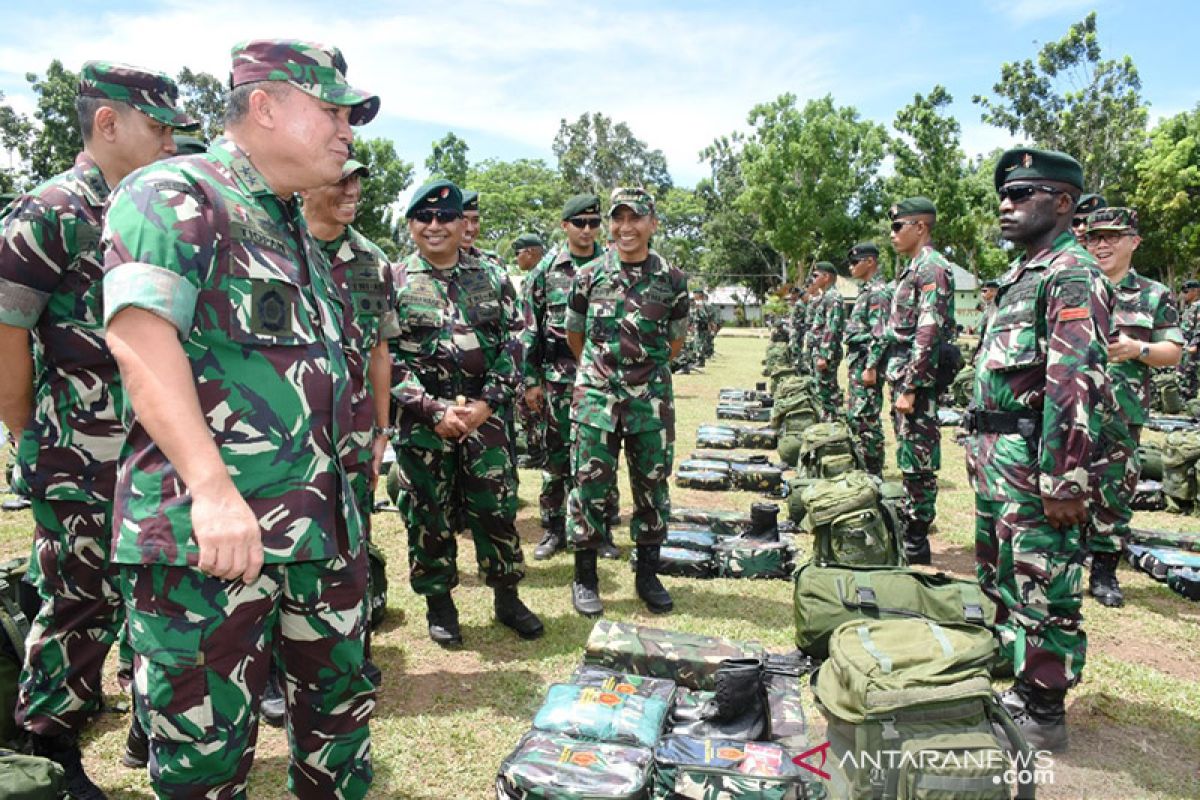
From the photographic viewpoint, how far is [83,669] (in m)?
2.75

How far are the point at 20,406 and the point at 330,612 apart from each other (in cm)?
165

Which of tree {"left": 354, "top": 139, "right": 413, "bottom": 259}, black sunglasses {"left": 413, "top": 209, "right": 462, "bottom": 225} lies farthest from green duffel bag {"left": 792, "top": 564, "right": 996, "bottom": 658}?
tree {"left": 354, "top": 139, "right": 413, "bottom": 259}

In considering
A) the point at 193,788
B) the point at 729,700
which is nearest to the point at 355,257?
the point at 193,788

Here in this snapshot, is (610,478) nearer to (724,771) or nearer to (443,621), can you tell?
(443,621)

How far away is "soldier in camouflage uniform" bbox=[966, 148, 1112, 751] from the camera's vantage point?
3.11 metres

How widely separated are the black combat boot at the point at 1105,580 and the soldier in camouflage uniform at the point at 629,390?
2.92 m

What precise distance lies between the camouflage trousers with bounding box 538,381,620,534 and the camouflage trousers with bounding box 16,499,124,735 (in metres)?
3.68

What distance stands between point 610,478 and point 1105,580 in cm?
346

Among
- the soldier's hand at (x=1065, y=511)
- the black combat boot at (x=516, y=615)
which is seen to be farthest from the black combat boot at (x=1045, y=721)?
the black combat boot at (x=516, y=615)

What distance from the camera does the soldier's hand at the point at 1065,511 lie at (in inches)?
122

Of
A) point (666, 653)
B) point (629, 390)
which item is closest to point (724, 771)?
point (666, 653)

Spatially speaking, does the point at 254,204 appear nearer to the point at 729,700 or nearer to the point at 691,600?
the point at 729,700

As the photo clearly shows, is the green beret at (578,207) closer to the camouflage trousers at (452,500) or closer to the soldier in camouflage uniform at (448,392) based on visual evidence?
the soldier in camouflage uniform at (448,392)

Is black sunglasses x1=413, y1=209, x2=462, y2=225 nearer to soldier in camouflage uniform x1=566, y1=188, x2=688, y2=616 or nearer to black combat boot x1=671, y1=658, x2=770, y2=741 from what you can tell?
soldier in camouflage uniform x1=566, y1=188, x2=688, y2=616
